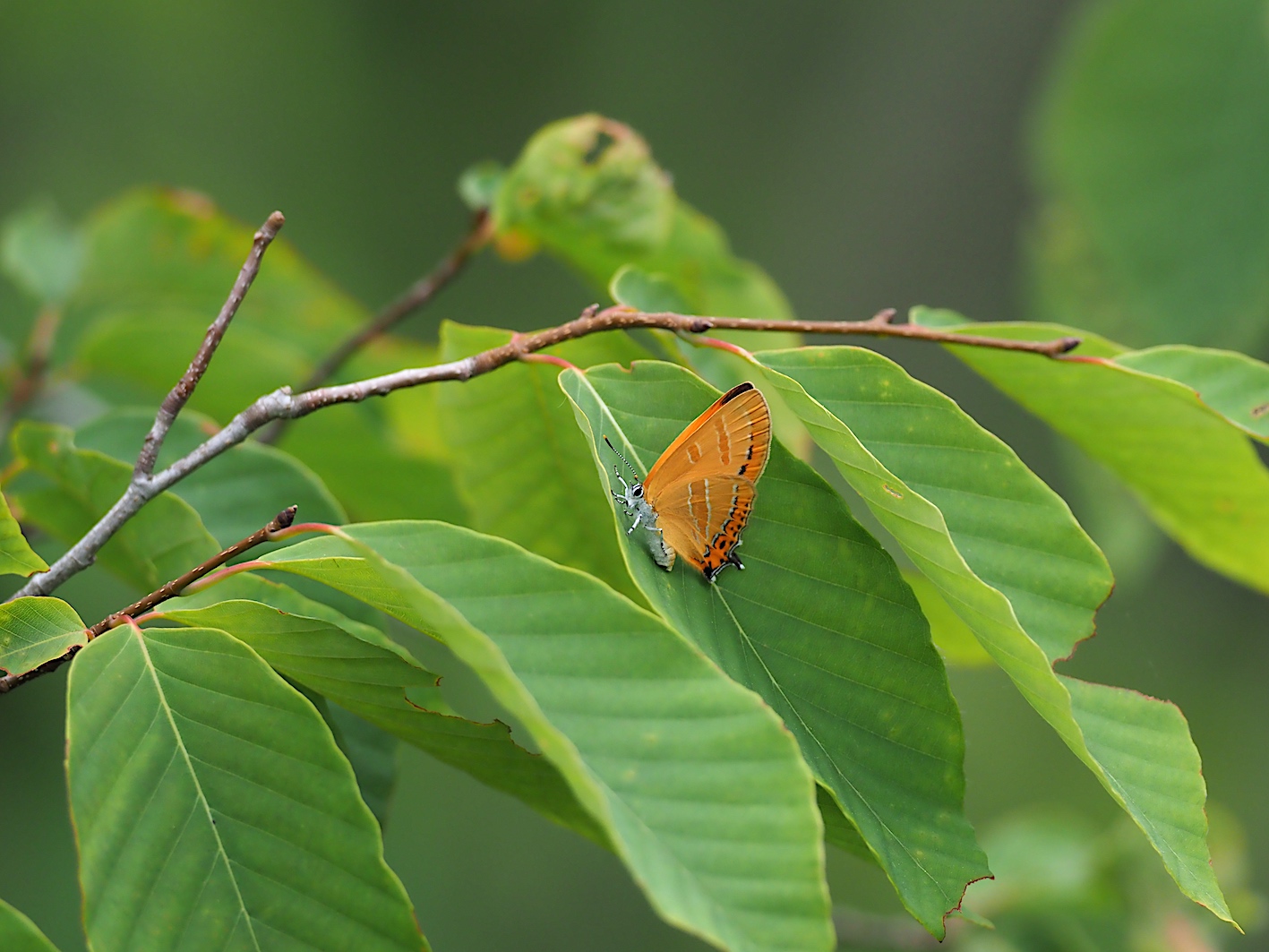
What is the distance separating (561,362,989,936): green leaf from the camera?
72 centimetres

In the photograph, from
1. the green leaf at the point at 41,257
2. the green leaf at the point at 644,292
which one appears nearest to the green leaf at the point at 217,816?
the green leaf at the point at 644,292

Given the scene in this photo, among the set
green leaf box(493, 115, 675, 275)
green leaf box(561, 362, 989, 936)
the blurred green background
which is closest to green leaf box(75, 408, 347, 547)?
green leaf box(561, 362, 989, 936)

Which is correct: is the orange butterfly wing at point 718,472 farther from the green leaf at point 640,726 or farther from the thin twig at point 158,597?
the thin twig at point 158,597

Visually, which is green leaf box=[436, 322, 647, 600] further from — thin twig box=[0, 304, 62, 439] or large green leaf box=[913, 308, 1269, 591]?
thin twig box=[0, 304, 62, 439]

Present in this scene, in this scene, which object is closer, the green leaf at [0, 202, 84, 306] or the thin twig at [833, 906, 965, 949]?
the green leaf at [0, 202, 84, 306]

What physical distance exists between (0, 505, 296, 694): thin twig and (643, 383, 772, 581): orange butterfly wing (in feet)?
1.08

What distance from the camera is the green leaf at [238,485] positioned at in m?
1.02

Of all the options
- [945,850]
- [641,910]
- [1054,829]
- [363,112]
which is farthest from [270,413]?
[363,112]

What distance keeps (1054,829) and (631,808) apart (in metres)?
2.00

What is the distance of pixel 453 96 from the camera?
21.1 ft

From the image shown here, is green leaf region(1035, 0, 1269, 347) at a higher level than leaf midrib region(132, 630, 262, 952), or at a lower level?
higher

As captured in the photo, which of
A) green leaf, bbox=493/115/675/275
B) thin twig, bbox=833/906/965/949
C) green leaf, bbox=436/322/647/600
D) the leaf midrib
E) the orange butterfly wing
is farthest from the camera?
thin twig, bbox=833/906/965/949

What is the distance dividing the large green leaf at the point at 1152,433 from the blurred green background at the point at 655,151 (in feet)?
11.9

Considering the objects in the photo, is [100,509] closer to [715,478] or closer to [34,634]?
[34,634]
